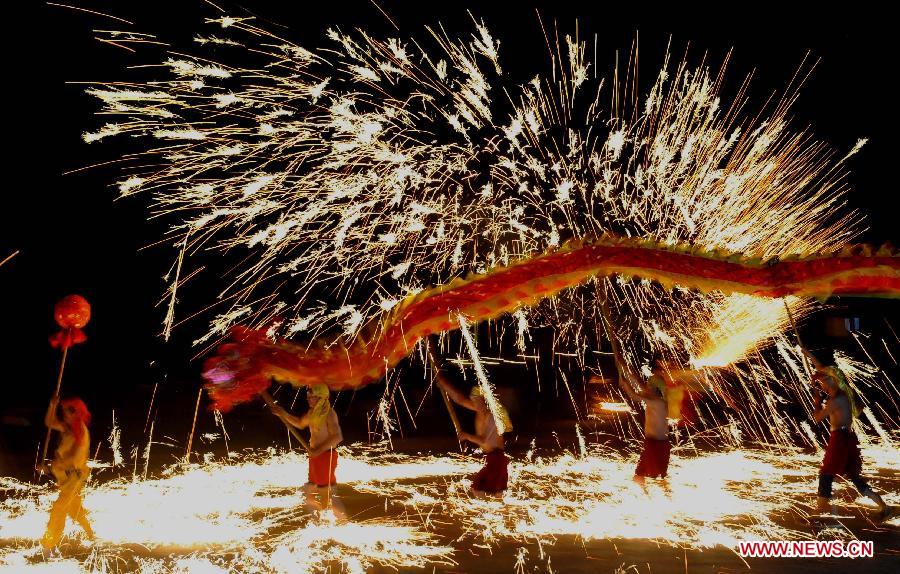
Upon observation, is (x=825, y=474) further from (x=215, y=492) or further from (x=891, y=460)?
(x=215, y=492)

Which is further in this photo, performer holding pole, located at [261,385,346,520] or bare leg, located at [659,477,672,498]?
bare leg, located at [659,477,672,498]

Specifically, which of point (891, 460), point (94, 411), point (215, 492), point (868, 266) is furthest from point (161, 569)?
point (94, 411)

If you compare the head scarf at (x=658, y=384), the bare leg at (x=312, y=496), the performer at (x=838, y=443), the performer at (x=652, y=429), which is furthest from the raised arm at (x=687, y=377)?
the bare leg at (x=312, y=496)

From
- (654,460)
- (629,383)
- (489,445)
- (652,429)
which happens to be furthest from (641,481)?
(489,445)

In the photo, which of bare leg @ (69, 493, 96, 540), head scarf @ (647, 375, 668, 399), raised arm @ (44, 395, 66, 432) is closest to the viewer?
bare leg @ (69, 493, 96, 540)

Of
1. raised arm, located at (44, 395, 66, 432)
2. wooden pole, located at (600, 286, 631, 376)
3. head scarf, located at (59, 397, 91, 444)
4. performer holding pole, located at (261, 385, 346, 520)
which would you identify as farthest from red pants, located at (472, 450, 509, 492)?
raised arm, located at (44, 395, 66, 432)

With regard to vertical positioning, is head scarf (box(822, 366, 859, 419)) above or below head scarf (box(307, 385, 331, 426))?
above

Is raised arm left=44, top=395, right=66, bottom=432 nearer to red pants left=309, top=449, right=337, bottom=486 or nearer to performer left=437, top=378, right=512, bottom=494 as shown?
red pants left=309, top=449, right=337, bottom=486
